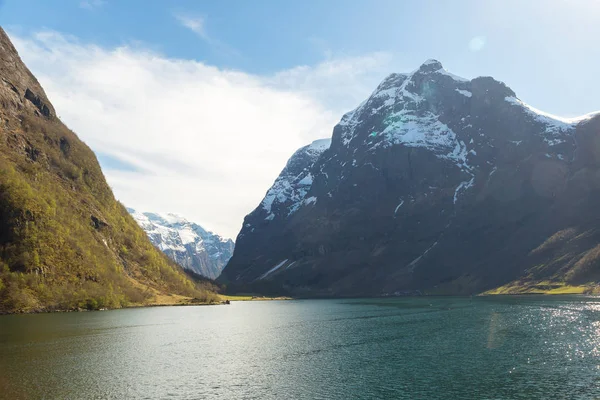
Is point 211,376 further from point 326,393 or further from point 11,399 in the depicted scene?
point 11,399

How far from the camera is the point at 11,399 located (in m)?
57.9

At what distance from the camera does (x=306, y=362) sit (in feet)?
278

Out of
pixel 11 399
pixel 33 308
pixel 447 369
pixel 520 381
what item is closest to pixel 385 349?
pixel 447 369

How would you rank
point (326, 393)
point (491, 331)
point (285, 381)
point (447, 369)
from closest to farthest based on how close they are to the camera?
point (326, 393) < point (285, 381) < point (447, 369) < point (491, 331)

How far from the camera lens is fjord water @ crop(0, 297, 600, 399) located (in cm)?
6303

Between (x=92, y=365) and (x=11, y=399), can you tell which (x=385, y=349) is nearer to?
(x=92, y=365)

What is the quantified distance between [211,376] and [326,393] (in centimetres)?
2119

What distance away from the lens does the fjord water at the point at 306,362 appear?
63.0 m

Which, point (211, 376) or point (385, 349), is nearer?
point (211, 376)

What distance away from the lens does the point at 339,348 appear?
331 ft

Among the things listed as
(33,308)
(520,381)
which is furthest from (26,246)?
(520,381)

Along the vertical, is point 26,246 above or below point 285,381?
above

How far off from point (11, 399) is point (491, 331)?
108m

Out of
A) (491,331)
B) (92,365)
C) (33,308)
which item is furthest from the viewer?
(33,308)
